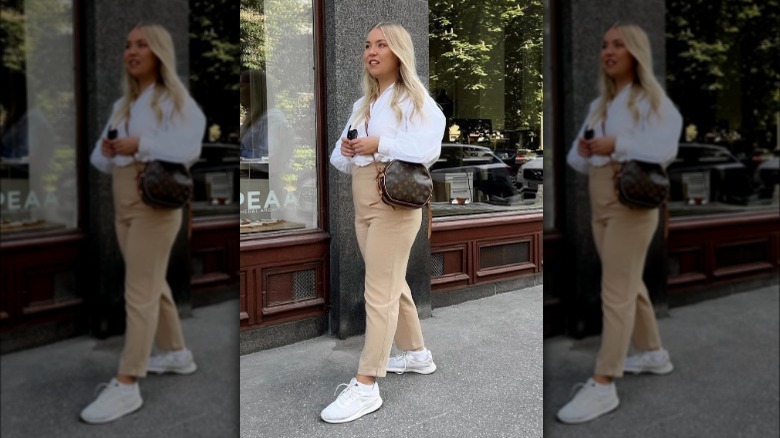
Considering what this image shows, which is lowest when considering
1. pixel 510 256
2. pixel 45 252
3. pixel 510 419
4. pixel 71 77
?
pixel 510 419

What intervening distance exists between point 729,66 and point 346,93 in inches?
126

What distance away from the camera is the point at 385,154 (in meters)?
2.62

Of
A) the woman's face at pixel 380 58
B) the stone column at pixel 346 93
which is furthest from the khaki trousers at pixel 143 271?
the stone column at pixel 346 93

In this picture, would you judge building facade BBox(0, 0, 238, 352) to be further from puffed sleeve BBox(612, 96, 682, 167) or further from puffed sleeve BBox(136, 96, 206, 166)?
puffed sleeve BBox(612, 96, 682, 167)

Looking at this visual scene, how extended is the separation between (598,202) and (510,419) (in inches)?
86.0

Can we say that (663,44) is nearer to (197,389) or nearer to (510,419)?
(197,389)

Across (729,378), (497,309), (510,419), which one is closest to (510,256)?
(497,309)

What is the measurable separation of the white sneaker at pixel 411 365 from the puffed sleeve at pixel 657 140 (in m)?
2.62

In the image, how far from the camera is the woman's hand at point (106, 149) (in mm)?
650

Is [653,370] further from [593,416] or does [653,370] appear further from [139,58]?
[139,58]

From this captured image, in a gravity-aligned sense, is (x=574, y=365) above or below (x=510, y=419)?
above

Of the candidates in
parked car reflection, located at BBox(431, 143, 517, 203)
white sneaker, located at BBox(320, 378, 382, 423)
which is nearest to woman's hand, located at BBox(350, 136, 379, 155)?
white sneaker, located at BBox(320, 378, 382, 423)

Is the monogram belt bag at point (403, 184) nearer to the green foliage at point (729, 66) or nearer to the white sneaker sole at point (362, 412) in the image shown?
the white sneaker sole at point (362, 412)

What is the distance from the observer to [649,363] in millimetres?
693
